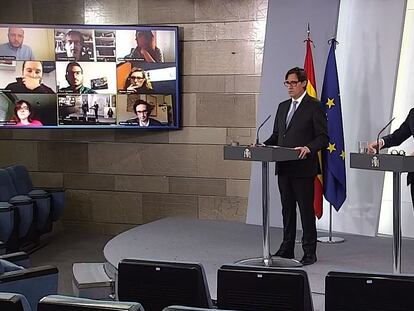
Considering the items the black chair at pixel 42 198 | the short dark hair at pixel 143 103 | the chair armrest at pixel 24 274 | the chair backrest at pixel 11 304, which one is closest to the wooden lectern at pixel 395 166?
the chair armrest at pixel 24 274

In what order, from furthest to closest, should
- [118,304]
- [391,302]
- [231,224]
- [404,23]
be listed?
[231,224]
[404,23]
[391,302]
[118,304]

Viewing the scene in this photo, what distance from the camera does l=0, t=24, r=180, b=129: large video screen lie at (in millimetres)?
7301

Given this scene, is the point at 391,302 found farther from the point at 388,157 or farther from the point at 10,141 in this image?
the point at 10,141

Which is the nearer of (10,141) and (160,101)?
(160,101)

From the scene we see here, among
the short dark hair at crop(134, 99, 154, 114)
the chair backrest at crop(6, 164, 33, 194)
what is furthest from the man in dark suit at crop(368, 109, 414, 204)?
the chair backrest at crop(6, 164, 33, 194)

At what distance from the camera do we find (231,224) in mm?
7305

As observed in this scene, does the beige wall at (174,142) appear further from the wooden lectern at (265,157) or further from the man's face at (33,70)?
the wooden lectern at (265,157)

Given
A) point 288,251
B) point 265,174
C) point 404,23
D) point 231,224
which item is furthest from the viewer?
point 231,224

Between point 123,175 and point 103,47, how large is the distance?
5.45ft

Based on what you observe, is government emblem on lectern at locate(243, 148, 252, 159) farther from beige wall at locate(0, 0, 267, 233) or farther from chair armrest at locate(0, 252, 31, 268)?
beige wall at locate(0, 0, 267, 233)

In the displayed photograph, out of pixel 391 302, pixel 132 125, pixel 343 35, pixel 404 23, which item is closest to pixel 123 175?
pixel 132 125

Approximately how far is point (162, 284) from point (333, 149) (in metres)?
3.53

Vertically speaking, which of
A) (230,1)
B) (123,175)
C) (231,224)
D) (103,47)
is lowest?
(231,224)

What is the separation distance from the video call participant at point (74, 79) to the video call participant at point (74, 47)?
93mm
